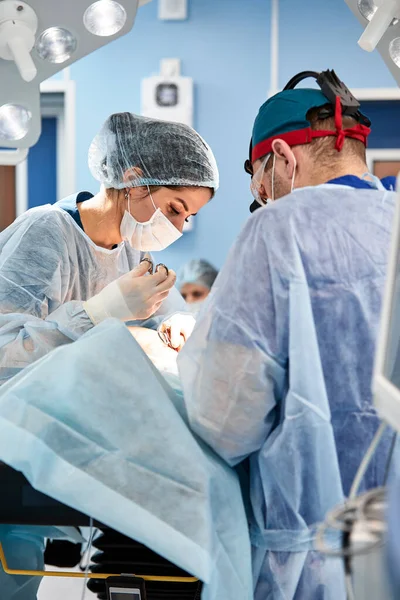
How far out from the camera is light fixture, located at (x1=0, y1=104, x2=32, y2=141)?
1.93 metres

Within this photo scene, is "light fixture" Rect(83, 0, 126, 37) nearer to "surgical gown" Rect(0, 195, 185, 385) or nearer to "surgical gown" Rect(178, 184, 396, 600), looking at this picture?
"surgical gown" Rect(0, 195, 185, 385)

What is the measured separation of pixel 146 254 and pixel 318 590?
138 cm

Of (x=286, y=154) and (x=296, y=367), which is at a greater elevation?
(x=286, y=154)

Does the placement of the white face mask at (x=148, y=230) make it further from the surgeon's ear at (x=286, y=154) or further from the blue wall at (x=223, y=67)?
the blue wall at (x=223, y=67)

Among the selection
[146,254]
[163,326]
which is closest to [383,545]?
[163,326]

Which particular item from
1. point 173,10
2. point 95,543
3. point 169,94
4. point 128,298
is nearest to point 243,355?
point 95,543

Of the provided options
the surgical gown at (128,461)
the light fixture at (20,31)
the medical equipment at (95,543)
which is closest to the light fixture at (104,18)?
the light fixture at (20,31)

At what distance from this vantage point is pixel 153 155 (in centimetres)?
227

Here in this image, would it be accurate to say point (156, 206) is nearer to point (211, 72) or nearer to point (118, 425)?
point (118, 425)

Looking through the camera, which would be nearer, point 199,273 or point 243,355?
point 243,355

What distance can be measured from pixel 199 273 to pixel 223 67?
49.8 inches

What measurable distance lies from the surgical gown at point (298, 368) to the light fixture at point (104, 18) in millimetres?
714

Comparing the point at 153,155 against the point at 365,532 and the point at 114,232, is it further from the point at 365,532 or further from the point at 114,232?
the point at 365,532

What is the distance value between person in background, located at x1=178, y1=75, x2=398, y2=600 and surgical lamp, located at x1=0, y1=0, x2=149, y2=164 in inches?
28.1
